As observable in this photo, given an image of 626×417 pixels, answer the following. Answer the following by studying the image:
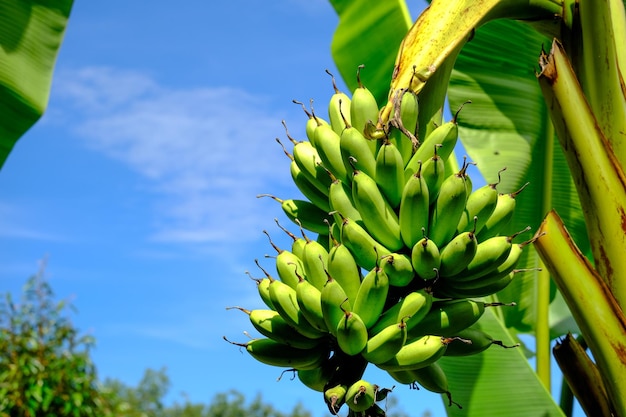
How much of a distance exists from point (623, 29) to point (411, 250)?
2.25ft

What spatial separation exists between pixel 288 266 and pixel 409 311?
0.17 meters

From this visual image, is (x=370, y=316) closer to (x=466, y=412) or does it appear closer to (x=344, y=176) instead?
(x=344, y=176)

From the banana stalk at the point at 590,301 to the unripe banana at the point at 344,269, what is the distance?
0.37 m

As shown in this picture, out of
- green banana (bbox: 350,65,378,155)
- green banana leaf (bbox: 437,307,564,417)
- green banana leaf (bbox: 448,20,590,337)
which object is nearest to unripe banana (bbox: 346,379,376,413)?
green banana (bbox: 350,65,378,155)

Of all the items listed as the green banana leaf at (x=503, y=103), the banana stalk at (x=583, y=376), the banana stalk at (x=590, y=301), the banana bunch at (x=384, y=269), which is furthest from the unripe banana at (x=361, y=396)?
the green banana leaf at (x=503, y=103)

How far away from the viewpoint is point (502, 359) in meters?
1.61

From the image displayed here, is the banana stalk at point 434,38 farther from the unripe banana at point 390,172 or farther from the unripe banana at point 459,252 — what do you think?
the unripe banana at point 459,252

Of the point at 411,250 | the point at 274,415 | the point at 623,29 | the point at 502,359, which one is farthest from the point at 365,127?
the point at 274,415

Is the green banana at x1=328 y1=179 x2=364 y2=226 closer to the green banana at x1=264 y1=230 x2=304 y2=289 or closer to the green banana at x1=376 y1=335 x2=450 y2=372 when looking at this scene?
the green banana at x1=264 y1=230 x2=304 y2=289

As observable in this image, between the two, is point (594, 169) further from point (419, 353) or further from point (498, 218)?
point (419, 353)

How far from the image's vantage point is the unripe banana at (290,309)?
851 millimetres

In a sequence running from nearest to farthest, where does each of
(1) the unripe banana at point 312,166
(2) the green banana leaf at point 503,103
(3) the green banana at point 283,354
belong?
(3) the green banana at point 283,354
(1) the unripe banana at point 312,166
(2) the green banana leaf at point 503,103

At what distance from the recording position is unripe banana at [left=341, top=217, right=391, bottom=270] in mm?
837

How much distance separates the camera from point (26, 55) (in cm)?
189
